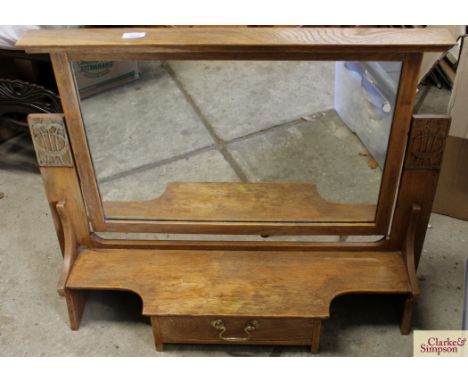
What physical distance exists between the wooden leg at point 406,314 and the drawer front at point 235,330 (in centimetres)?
26

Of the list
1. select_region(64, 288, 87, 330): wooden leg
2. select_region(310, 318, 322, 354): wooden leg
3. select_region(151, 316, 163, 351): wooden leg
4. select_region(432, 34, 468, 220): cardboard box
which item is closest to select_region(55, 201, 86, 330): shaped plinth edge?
select_region(64, 288, 87, 330): wooden leg

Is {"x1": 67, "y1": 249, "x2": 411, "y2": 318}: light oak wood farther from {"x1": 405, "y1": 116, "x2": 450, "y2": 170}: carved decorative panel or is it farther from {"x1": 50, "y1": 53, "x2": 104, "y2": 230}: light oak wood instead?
{"x1": 405, "y1": 116, "x2": 450, "y2": 170}: carved decorative panel

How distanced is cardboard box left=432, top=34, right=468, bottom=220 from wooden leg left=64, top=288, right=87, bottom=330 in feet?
3.98

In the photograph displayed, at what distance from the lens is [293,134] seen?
1790mm

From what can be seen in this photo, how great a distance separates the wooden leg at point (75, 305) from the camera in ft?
5.19

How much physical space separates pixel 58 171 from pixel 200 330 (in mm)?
556

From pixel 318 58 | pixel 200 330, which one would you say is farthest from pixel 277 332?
pixel 318 58

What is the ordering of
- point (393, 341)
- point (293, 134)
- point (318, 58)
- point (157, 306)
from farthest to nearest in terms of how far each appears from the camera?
point (293, 134), point (393, 341), point (157, 306), point (318, 58)

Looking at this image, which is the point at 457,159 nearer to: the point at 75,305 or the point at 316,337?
the point at 316,337

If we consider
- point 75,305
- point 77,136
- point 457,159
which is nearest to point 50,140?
point 77,136

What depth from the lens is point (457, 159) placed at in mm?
1885

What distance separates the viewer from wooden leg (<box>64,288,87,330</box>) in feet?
5.19

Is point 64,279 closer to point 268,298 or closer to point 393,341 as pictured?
point 268,298

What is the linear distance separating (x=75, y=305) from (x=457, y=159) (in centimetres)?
127
